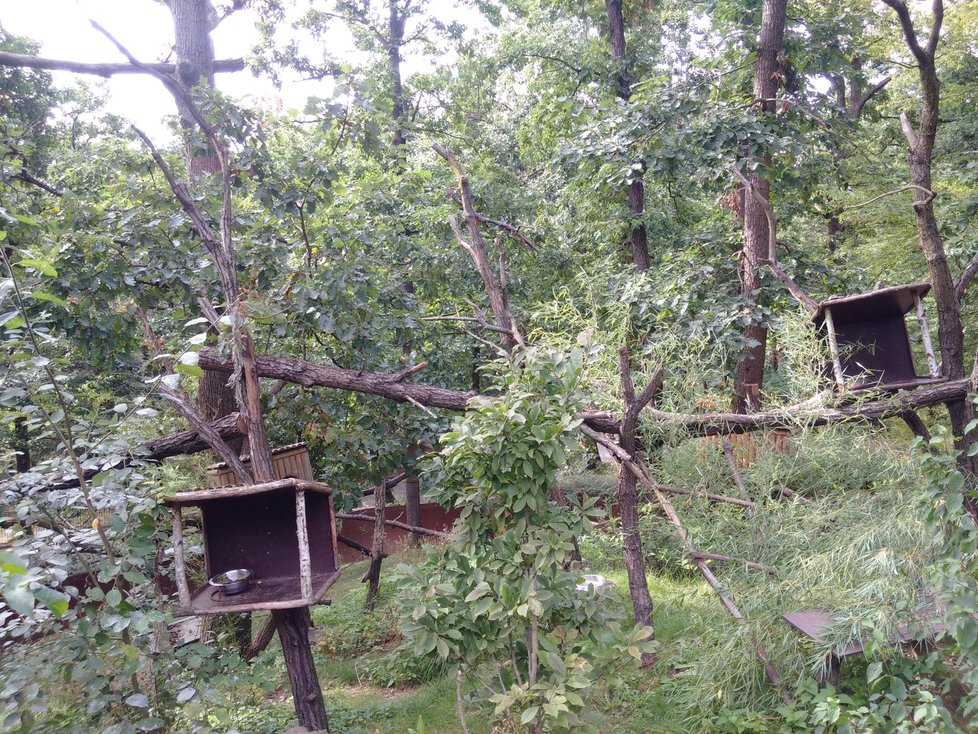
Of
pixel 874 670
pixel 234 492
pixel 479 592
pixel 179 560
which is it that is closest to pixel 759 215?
pixel 874 670

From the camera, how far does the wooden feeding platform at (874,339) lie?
482cm

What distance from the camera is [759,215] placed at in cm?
714

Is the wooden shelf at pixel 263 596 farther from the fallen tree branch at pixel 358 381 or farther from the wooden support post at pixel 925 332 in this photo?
the wooden support post at pixel 925 332

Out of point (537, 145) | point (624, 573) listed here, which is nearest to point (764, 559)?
point (624, 573)

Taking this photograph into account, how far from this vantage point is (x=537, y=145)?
36.5 feet

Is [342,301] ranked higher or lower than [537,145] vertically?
lower

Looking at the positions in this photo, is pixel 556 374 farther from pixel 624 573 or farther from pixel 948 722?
pixel 624 573

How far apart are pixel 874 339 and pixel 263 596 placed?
14.4 feet

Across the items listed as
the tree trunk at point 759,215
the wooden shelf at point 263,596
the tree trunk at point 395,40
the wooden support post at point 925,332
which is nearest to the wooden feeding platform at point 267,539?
the wooden shelf at point 263,596

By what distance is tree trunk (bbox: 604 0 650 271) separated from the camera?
32.8ft

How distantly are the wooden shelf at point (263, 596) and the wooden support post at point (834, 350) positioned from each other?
3.42 metres

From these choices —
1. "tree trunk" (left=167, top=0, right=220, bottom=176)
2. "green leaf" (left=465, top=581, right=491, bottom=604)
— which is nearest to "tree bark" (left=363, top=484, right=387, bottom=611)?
"tree trunk" (left=167, top=0, right=220, bottom=176)

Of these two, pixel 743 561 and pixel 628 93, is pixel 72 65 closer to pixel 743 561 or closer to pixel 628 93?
pixel 743 561

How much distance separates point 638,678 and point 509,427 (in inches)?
111
